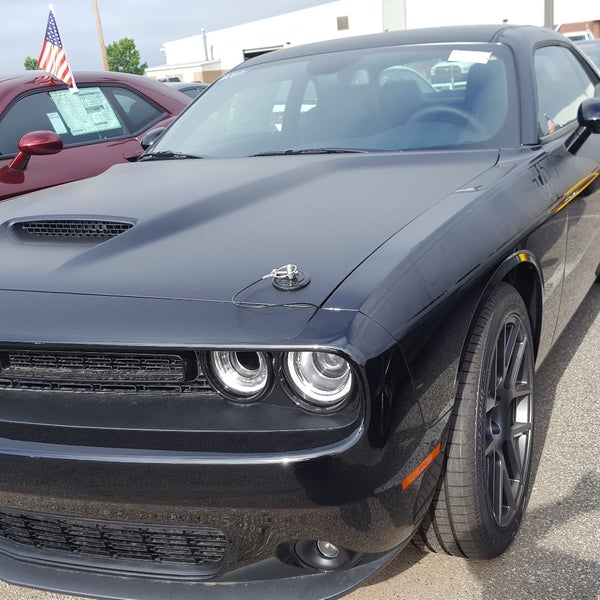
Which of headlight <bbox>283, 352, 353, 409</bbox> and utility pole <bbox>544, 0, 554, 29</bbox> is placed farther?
utility pole <bbox>544, 0, 554, 29</bbox>

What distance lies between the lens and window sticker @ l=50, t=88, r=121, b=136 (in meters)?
4.97

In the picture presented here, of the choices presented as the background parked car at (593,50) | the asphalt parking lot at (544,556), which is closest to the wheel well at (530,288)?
the asphalt parking lot at (544,556)

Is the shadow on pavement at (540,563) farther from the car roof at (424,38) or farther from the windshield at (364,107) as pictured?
the car roof at (424,38)

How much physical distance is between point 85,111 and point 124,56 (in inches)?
3326

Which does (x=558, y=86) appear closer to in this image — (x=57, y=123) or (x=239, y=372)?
(x=239, y=372)

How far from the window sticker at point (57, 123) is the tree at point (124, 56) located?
82076 mm

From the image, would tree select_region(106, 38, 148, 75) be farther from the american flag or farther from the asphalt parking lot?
the asphalt parking lot

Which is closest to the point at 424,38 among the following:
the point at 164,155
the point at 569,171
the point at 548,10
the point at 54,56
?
the point at 569,171

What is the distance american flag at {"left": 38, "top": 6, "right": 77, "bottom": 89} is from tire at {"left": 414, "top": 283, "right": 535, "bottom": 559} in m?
3.78

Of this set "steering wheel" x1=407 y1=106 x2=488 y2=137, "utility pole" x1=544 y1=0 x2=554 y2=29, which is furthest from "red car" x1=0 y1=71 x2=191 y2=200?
"utility pole" x1=544 y1=0 x2=554 y2=29

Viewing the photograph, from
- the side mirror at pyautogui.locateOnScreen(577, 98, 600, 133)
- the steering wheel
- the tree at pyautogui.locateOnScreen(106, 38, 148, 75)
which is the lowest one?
the tree at pyautogui.locateOnScreen(106, 38, 148, 75)

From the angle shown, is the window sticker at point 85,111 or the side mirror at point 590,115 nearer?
the side mirror at point 590,115

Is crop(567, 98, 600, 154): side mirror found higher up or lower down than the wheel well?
higher up

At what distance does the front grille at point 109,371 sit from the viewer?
5.74 ft
